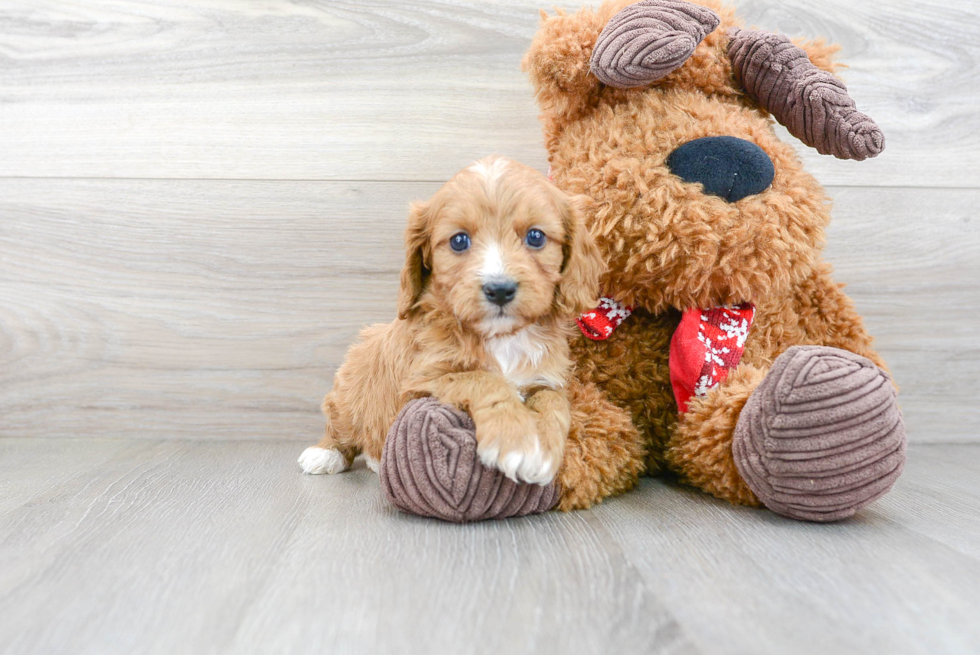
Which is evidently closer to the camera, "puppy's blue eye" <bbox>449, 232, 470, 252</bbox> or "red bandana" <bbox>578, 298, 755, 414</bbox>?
"puppy's blue eye" <bbox>449, 232, 470, 252</bbox>

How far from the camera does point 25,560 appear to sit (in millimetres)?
986

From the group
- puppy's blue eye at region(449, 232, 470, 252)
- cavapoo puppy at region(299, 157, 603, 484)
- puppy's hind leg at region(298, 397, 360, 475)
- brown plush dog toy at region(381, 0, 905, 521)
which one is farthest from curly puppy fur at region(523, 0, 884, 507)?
puppy's hind leg at region(298, 397, 360, 475)

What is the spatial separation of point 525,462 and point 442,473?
0.39 ft

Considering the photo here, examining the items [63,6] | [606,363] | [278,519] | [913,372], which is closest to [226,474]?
[278,519]

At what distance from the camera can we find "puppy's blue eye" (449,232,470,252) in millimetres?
1075

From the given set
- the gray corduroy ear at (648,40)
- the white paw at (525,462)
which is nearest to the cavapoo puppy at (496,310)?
the white paw at (525,462)

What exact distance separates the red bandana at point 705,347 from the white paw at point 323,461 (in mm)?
679

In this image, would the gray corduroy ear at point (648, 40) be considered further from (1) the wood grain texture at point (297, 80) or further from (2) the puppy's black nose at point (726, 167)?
(1) the wood grain texture at point (297, 80)

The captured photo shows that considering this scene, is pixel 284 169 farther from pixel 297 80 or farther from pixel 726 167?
pixel 726 167

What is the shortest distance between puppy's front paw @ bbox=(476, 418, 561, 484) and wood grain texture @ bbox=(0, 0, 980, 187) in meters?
0.87

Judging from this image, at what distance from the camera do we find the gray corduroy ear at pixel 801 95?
3.96ft

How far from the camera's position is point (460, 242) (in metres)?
1.08

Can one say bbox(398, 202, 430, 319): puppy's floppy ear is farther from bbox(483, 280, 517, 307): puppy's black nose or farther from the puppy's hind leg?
the puppy's hind leg

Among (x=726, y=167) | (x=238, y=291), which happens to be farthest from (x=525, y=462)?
(x=238, y=291)
